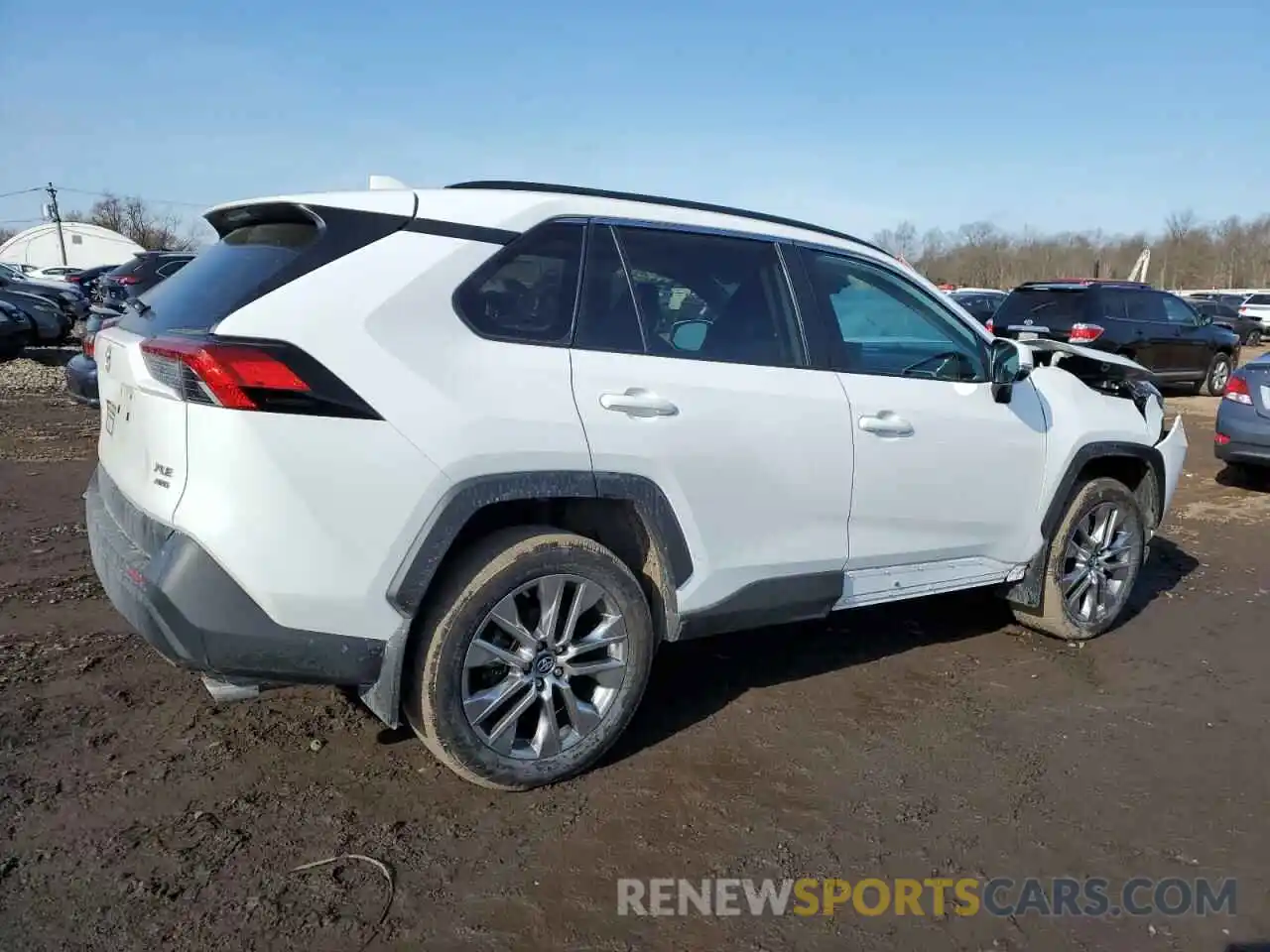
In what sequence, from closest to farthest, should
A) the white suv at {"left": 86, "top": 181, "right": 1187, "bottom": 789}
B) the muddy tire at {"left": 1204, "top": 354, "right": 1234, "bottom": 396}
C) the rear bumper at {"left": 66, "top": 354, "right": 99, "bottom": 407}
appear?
the white suv at {"left": 86, "top": 181, "right": 1187, "bottom": 789} → the rear bumper at {"left": 66, "top": 354, "right": 99, "bottom": 407} → the muddy tire at {"left": 1204, "top": 354, "right": 1234, "bottom": 396}

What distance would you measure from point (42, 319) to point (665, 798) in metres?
15.8

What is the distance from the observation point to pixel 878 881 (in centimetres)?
277

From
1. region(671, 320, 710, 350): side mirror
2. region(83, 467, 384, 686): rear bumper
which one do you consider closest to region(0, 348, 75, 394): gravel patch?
region(83, 467, 384, 686): rear bumper

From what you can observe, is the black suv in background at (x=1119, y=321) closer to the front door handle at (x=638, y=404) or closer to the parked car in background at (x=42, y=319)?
the front door handle at (x=638, y=404)

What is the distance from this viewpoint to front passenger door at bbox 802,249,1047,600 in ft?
12.1

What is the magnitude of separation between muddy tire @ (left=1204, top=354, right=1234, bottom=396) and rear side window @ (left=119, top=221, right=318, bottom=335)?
1635 cm

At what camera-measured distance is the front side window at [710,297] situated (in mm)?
3289

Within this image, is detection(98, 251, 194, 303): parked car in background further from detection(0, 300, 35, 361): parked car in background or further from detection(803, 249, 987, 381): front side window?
detection(803, 249, 987, 381): front side window

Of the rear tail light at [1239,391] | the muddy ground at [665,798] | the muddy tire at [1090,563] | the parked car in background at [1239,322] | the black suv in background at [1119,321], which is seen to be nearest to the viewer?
the muddy ground at [665,798]

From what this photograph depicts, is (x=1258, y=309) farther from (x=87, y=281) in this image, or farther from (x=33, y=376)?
(x=87, y=281)

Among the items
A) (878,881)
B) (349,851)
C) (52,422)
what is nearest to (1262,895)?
(878,881)

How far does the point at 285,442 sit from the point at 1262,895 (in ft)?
10.0

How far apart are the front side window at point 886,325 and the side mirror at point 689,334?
1.84 feet

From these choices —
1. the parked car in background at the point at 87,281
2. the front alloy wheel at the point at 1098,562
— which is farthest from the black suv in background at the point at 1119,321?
the parked car in background at the point at 87,281
